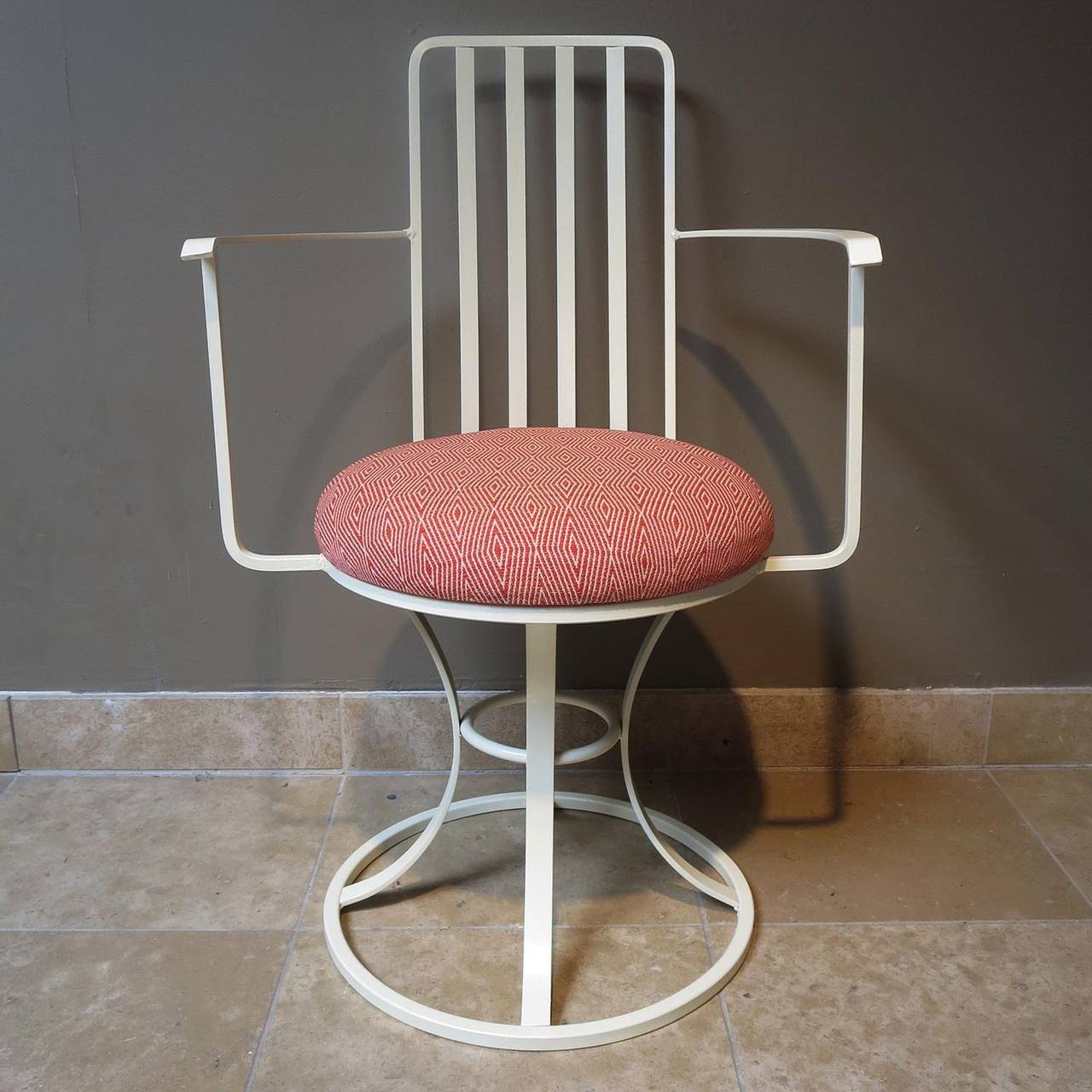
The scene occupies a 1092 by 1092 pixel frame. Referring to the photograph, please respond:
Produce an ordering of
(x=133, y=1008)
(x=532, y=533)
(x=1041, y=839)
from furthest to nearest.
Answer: (x=1041, y=839), (x=133, y=1008), (x=532, y=533)

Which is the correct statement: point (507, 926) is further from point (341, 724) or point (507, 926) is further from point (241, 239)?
point (241, 239)

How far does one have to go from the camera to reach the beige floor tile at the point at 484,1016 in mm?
1194

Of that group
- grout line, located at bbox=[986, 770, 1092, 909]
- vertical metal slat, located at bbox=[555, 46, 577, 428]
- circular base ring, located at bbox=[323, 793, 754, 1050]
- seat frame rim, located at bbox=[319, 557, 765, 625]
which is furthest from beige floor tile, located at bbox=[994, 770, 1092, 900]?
vertical metal slat, located at bbox=[555, 46, 577, 428]

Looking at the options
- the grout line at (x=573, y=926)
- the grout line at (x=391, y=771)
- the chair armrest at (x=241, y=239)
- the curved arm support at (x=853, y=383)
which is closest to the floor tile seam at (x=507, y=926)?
the grout line at (x=573, y=926)

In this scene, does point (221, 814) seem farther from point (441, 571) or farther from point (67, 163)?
point (67, 163)

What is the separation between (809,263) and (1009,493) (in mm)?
456

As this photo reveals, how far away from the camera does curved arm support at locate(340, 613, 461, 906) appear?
4.49 ft

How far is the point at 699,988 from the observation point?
129cm

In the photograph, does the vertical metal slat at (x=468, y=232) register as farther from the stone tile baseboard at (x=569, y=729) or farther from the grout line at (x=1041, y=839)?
the grout line at (x=1041, y=839)

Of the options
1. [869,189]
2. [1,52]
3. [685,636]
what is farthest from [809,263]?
[1,52]

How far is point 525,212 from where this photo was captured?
1.52m

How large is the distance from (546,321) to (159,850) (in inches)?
35.4

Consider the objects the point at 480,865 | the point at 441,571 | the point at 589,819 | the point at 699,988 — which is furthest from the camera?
the point at 589,819

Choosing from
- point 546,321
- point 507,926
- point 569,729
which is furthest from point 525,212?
point 507,926
